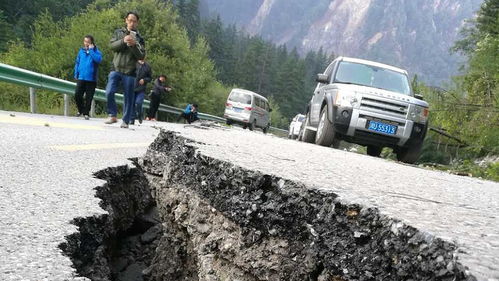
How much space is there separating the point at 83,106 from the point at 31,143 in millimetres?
5709

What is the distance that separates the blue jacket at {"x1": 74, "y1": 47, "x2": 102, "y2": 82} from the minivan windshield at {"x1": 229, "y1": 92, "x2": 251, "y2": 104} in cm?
1347

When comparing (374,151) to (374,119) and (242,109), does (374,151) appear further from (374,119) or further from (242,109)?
(242,109)

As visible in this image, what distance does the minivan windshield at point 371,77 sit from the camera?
7621mm

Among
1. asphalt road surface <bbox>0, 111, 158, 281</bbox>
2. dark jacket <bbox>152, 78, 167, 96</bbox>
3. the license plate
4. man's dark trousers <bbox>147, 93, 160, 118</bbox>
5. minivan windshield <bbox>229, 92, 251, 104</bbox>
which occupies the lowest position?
asphalt road surface <bbox>0, 111, 158, 281</bbox>

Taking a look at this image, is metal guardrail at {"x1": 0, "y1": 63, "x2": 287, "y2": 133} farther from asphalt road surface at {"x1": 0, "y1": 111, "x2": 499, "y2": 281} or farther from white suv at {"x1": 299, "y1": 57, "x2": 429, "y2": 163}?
white suv at {"x1": 299, "y1": 57, "x2": 429, "y2": 163}

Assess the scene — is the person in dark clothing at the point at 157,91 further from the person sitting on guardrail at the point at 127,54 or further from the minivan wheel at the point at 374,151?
the minivan wheel at the point at 374,151

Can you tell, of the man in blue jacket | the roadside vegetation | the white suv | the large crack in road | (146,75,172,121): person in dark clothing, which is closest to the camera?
the large crack in road

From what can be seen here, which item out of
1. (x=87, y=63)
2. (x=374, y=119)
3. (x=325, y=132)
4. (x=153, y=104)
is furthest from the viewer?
(x=153, y=104)

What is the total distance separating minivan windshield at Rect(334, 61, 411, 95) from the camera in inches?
300

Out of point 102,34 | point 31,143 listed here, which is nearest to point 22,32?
point 102,34

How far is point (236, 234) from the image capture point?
197 cm

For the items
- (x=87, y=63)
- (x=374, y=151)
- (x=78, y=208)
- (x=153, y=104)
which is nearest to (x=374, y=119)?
(x=374, y=151)

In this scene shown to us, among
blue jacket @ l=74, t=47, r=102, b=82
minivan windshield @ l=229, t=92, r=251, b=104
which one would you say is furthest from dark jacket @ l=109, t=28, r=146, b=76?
minivan windshield @ l=229, t=92, r=251, b=104

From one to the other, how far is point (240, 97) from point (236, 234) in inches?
799
